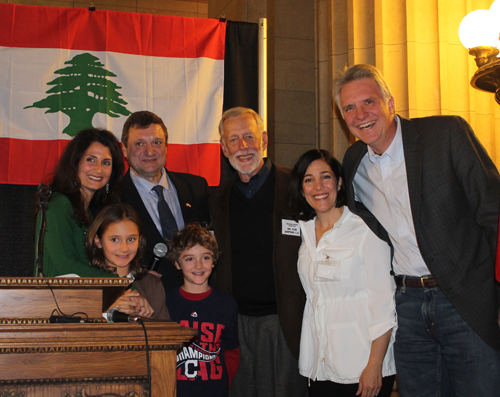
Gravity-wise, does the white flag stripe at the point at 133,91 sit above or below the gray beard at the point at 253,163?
above

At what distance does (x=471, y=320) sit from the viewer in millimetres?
2285

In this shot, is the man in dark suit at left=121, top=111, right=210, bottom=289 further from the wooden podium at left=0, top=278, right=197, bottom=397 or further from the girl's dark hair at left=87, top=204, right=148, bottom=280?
the wooden podium at left=0, top=278, right=197, bottom=397

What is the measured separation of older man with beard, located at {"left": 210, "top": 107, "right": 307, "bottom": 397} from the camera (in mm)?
2939

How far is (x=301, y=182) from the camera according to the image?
9.36 feet

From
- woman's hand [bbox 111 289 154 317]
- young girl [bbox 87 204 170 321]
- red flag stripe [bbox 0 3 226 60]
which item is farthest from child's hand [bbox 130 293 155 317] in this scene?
red flag stripe [bbox 0 3 226 60]

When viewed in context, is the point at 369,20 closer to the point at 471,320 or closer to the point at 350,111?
the point at 350,111

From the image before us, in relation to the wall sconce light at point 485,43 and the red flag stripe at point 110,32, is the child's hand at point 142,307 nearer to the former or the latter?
the red flag stripe at point 110,32

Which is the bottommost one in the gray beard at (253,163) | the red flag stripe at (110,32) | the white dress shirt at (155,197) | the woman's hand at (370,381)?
the woman's hand at (370,381)

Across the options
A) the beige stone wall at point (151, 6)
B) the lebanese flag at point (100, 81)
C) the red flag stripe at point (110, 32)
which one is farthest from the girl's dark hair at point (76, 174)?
the beige stone wall at point (151, 6)

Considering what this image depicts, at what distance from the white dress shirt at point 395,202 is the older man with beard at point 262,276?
22.1 inches

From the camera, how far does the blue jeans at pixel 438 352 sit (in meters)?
2.28

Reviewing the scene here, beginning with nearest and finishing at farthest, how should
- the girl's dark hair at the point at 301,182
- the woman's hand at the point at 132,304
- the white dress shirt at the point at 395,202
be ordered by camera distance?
the woman's hand at the point at 132,304, the white dress shirt at the point at 395,202, the girl's dark hair at the point at 301,182

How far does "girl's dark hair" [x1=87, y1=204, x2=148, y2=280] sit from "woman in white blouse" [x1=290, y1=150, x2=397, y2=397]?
919 millimetres

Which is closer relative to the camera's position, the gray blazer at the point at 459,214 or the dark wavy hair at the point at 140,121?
the gray blazer at the point at 459,214
